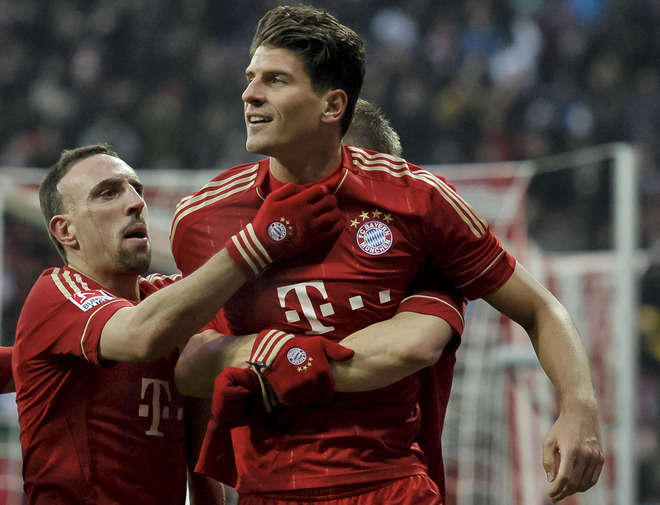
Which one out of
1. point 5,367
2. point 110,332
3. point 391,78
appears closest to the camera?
point 110,332

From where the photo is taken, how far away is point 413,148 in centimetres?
956

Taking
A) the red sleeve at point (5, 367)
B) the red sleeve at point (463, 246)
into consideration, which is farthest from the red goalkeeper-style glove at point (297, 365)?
the red sleeve at point (5, 367)

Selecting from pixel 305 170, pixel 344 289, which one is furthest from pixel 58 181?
pixel 344 289

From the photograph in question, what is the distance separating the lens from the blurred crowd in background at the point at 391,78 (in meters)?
9.76

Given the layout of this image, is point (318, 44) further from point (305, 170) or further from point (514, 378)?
point (514, 378)

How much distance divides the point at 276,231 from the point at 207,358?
1.31 ft

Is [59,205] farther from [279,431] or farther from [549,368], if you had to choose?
[549,368]

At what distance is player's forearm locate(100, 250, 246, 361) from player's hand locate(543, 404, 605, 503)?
87 cm

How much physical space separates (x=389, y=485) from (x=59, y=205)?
137 cm

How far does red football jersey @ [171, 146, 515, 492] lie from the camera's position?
2420 mm

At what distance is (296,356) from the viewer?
91.1 inches

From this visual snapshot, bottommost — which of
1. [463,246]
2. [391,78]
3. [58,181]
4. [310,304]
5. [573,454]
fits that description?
[573,454]

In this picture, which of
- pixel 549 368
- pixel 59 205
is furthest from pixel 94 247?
pixel 549 368

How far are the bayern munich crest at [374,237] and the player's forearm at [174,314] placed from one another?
0.33 metres
